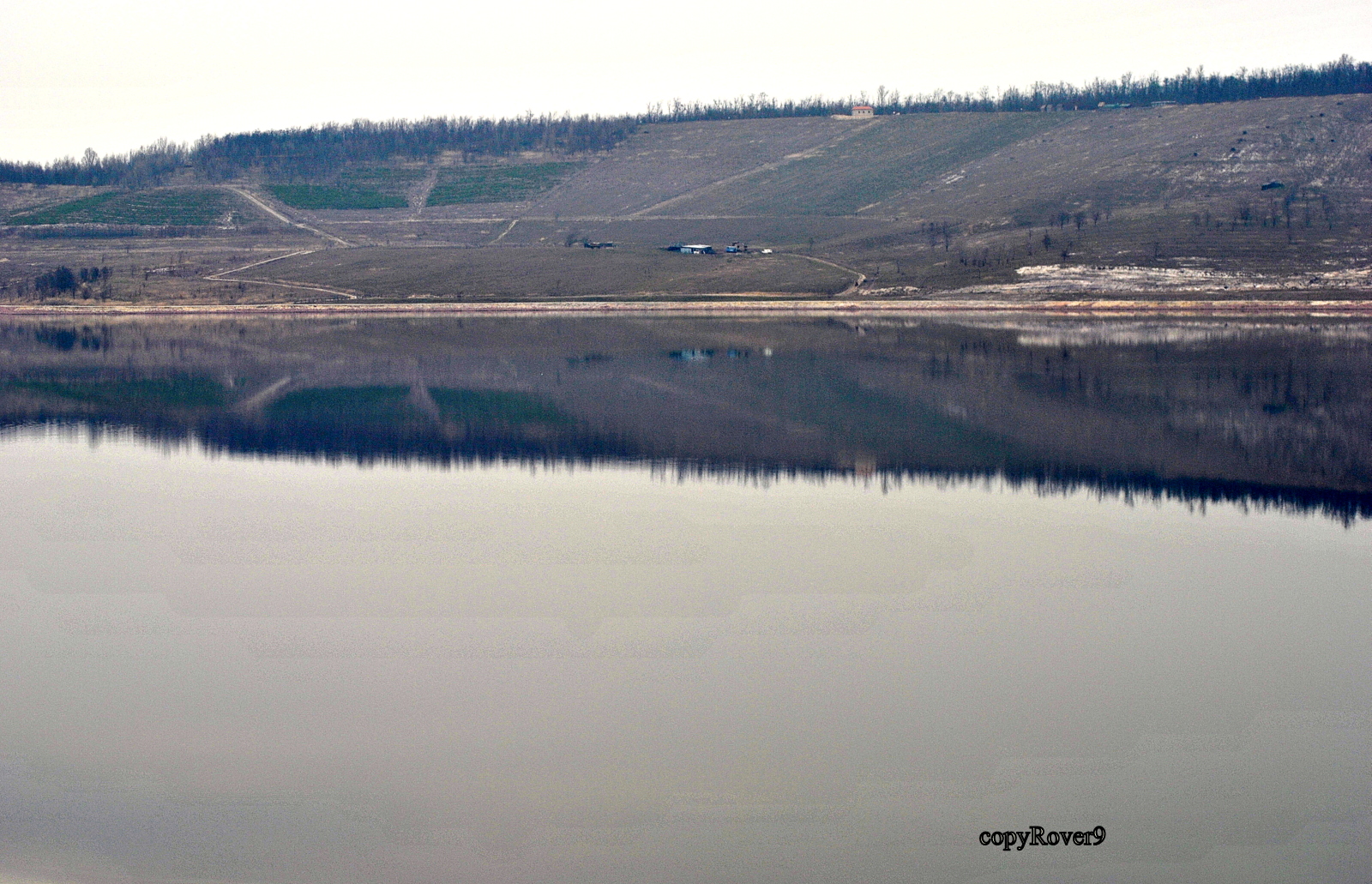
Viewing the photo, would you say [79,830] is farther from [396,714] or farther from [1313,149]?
[1313,149]

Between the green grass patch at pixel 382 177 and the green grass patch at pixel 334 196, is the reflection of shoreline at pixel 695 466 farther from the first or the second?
the green grass patch at pixel 382 177

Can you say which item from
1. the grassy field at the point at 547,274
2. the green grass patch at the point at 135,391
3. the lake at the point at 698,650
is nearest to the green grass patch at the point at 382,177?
the grassy field at the point at 547,274

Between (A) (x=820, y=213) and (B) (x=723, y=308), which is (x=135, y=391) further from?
(A) (x=820, y=213)

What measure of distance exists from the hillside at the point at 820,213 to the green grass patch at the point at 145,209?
518mm

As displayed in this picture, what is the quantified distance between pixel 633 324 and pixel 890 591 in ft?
226

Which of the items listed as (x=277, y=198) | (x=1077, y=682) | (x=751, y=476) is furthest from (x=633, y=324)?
(x=277, y=198)

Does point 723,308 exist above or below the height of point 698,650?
above

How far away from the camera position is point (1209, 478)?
94.6 ft

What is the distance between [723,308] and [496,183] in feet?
288

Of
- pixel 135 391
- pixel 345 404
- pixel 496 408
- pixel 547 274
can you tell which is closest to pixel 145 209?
pixel 547 274

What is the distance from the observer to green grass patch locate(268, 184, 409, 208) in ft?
563

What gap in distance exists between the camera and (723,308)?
9988 cm

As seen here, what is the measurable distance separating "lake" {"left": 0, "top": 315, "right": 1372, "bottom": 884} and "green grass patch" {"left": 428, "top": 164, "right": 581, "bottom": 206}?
5397 inches

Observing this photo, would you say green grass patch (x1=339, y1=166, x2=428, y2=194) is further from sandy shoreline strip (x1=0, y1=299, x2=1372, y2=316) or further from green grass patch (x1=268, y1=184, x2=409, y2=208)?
sandy shoreline strip (x1=0, y1=299, x2=1372, y2=316)
